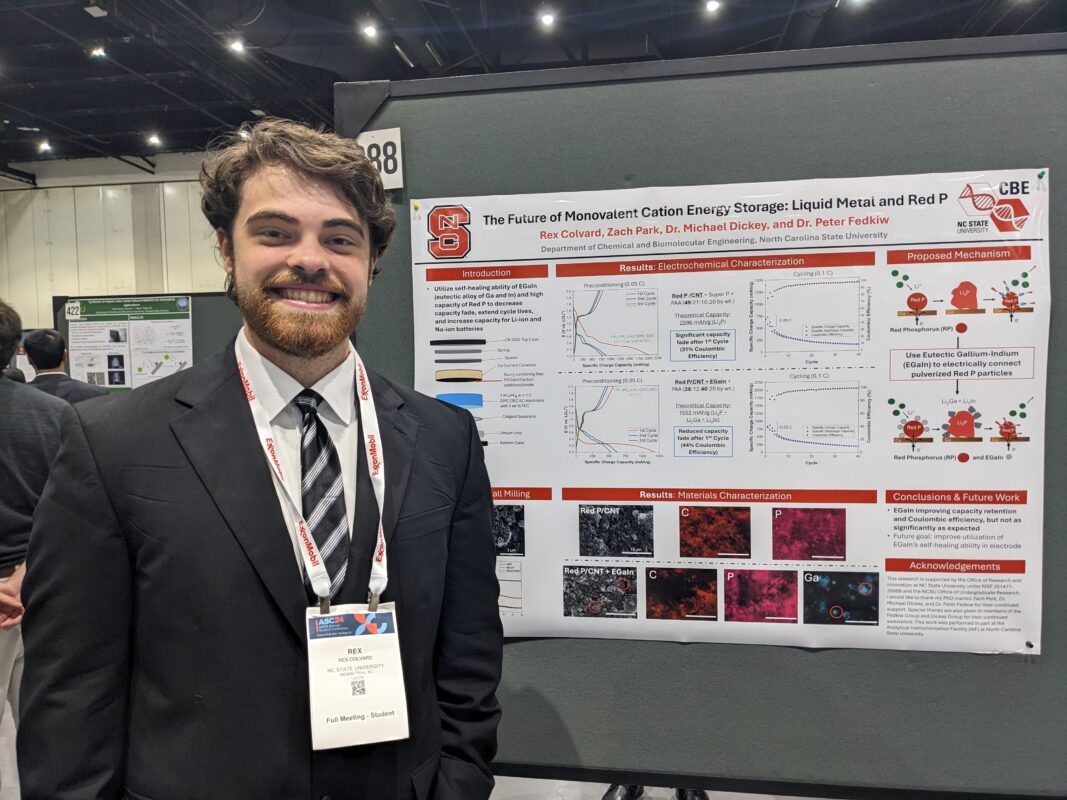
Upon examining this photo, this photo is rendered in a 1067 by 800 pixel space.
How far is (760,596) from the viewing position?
1357 mm

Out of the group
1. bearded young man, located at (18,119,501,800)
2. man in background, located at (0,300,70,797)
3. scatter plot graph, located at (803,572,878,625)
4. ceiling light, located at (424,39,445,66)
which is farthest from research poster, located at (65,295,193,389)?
scatter plot graph, located at (803,572,878,625)

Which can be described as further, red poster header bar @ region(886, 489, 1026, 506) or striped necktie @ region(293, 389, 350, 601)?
red poster header bar @ region(886, 489, 1026, 506)

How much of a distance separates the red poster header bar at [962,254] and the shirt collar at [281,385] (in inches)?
44.3

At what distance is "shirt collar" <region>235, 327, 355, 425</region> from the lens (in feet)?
3.23

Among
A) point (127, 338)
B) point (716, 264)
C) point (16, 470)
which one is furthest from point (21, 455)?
point (127, 338)

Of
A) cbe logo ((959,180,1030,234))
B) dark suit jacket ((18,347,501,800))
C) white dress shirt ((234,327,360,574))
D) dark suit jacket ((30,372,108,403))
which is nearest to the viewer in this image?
dark suit jacket ((18,347,501,800))

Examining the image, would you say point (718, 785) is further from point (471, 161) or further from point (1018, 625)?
point (471, 161)

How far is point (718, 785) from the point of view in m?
1.37

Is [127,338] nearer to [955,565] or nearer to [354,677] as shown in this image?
[354,677]

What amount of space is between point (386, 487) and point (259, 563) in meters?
0.22

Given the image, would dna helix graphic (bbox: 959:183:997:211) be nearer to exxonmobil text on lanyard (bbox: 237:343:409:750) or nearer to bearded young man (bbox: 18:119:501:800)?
bearded young man (bbox: 18:119:501:800)

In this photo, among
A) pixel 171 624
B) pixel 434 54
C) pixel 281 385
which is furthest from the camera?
pixel 434 54

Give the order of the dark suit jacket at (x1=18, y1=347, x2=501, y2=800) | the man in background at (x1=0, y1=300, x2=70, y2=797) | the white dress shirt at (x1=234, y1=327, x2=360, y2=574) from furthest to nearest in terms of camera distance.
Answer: the man in background at (x1=0, y1=300, x2=70, y2=797) → the white dress shirt at (x1=234, y1=327, x2=360, y2=574) → the dark suit jacket at (x1=18, y1=347, x2=501, y2=800)

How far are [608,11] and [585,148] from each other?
3.98m
